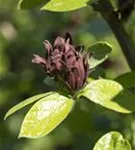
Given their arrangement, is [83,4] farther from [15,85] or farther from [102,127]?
[15,85]

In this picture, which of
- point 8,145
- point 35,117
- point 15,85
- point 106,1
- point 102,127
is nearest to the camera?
point 35,117

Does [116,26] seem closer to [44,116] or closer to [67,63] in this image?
[67,63]

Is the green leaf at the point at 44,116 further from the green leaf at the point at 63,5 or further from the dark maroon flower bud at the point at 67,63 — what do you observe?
the green leaf at the point at 63,5

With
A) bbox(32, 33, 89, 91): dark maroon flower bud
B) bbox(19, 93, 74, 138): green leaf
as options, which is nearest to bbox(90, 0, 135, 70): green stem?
bbox(32, 33, 89, 91): dark maroon flower bud

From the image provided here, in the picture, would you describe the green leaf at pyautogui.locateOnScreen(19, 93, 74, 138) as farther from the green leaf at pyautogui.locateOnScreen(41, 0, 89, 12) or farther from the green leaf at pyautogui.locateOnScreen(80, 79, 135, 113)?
the green leaf at pyautogui.locateOnScreen(41, 0, 89, 12)

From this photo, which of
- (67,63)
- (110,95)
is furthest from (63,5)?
(110,95)

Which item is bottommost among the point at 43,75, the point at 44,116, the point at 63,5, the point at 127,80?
the point at 43,75

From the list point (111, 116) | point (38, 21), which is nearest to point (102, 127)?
point (111, 116)
